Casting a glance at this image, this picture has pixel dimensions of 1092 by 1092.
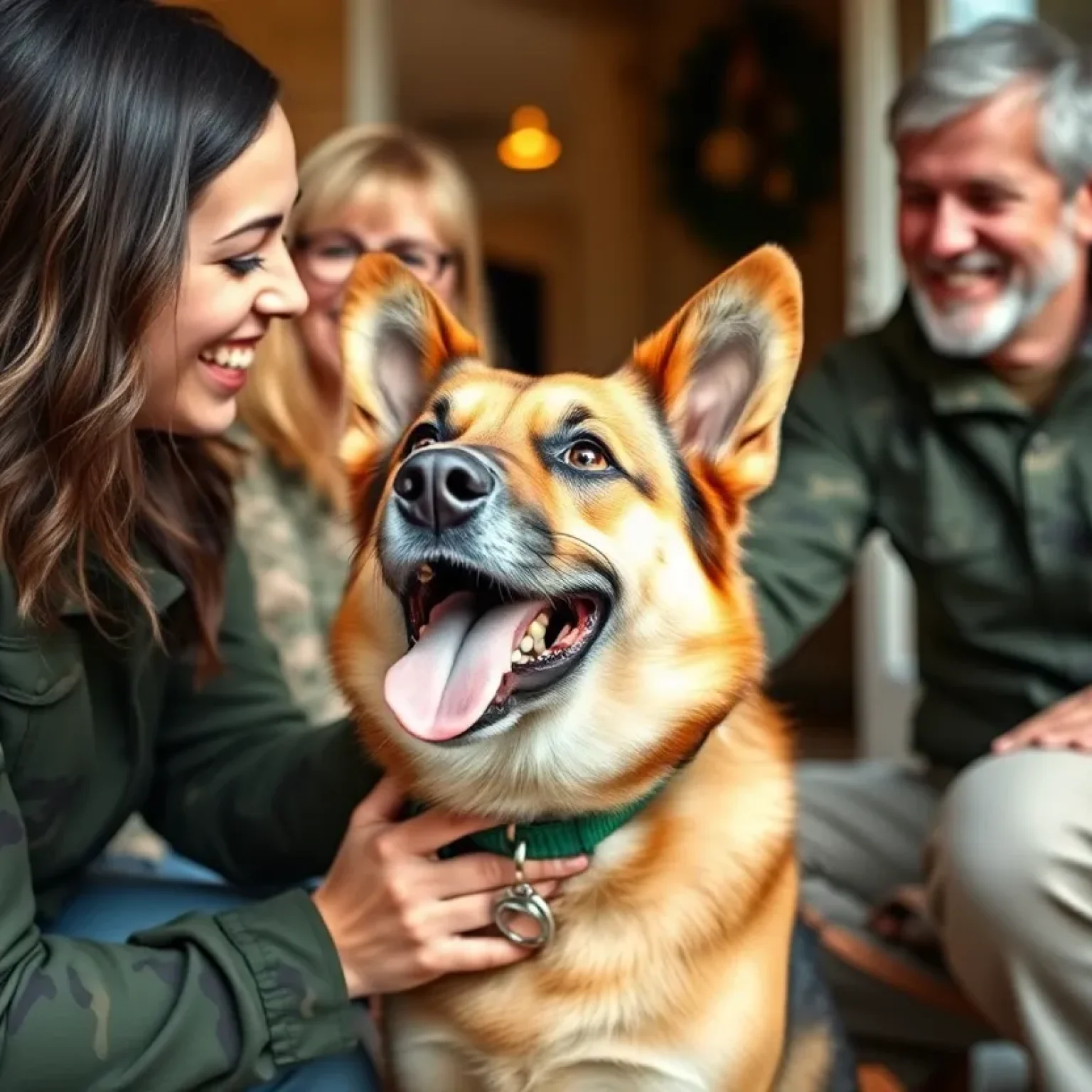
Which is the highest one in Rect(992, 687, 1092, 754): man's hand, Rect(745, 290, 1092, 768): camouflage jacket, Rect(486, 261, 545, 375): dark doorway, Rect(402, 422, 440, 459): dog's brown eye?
Rect(402, 422, 440, 459): dog's brown eye

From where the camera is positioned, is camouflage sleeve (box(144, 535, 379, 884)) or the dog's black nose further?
camouflage sleeve (box(144, 535, 379, 884))

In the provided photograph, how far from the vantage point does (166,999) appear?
1.06m

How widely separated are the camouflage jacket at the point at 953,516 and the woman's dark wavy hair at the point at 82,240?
83 centimetres

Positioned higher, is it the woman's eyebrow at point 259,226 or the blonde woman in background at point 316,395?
the woman's eyebrow at point 259,226

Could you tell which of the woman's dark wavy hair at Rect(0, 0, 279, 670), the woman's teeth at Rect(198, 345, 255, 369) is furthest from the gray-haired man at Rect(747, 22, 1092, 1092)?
the woman's dark wavy hair at Rect(0, 0, 279, 670)

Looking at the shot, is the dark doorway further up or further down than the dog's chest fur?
further down

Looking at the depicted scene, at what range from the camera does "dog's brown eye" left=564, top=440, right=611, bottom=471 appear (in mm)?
1153

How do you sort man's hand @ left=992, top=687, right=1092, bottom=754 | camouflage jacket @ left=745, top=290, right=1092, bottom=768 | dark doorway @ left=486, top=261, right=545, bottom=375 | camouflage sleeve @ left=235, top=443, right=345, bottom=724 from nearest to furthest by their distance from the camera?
man's hand @ left=992, top=687, right=1092, bottom=754
camouflage jacket @ left=745, top=290, right=1092, bottom=768
camouflage sleeve @ left=235, top=443, right=345, bottom=724
dark doorway @ left=486, top=261, right=545, bottom=375

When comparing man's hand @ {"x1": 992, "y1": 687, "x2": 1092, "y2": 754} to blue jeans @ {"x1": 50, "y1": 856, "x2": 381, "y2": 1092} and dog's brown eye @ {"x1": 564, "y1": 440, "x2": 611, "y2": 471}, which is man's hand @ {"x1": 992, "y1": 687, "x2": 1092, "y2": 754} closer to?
dog's brown eye @ {"x1": 564, "y1": 440, "x2": 611, "y2": 471}

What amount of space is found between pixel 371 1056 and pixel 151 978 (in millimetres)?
358

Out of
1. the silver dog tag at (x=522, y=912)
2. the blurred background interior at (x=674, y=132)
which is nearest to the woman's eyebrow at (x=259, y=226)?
the silver dog tag at (x=522, y=912)

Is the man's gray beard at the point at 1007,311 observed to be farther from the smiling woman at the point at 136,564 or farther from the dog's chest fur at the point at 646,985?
the smiling woman at the point at 136,564

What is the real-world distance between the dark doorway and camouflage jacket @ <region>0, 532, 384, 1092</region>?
536 cm

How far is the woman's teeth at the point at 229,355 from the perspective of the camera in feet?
4.08
